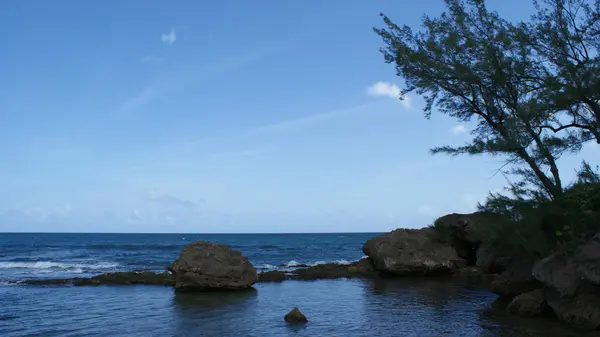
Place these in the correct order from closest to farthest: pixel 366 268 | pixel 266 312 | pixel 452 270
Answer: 1. pixel 266 312
2. pixel 452 270
3. pixel 366 268

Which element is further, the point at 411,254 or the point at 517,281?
the point at 411,254

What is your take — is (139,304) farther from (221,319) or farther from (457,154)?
(457,154)

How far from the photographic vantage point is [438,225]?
33344 mm

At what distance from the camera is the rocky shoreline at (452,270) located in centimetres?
1287

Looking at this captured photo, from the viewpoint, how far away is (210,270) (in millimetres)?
22922

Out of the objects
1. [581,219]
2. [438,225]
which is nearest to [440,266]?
[438,225]

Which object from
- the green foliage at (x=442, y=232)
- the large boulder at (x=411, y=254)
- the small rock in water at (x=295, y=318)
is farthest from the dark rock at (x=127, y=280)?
the green foliage at (x=442, y=232)

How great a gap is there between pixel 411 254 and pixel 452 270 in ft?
10.2

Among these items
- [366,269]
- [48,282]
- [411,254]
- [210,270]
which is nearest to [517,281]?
[411,254]

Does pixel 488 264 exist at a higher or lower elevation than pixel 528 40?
lower

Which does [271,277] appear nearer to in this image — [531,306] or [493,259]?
[493,259]

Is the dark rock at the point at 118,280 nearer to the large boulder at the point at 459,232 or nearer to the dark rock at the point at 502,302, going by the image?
the dark rock at the point at 502,302

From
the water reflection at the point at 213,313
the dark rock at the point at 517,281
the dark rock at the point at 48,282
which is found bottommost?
the dark rock at the point at 48,282

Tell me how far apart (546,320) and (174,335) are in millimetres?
11500
